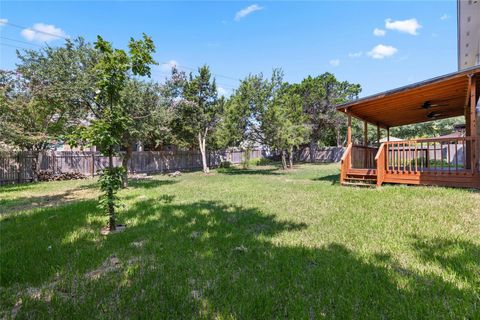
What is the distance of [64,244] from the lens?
3.58m

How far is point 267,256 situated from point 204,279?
830 millimetres

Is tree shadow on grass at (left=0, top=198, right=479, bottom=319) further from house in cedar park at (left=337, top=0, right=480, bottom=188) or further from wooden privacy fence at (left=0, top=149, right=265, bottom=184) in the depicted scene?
house in cedar park at (left=337, top=0, right=480, bottom=188)

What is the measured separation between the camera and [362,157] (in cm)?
991

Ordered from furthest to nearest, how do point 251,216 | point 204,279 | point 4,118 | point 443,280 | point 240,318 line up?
point 4,118 < point 251,216 < point 204,279 < point 443,280 < point 240,318

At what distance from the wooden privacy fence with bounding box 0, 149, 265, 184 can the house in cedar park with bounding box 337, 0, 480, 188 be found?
7334 millimetres

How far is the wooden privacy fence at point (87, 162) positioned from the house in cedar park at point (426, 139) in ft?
24.1

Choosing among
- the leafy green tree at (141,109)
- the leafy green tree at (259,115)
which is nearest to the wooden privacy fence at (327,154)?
the leafy green tree at (259,115)

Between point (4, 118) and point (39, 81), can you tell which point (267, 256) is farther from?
point (4, 118)

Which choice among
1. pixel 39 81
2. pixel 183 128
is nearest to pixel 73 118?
pixel 39 81

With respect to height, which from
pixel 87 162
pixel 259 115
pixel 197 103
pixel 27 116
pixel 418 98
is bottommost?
pixel 87 162

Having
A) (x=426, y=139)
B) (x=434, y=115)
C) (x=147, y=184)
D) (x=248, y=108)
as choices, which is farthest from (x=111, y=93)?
(x=434, y=115)

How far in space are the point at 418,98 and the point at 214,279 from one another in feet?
27.4

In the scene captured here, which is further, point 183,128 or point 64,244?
point 183,128

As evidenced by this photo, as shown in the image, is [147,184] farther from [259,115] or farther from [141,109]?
[259,115]
